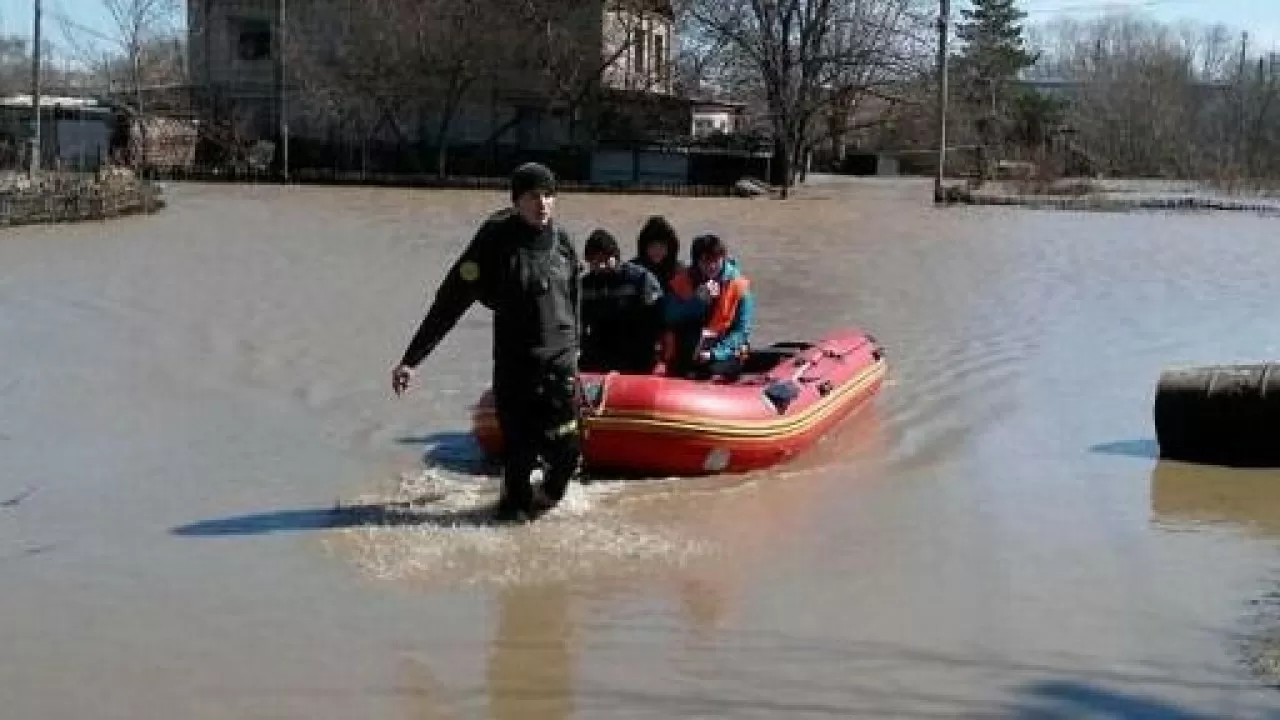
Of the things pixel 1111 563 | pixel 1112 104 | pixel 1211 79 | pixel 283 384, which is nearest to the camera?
pixel 1111 563

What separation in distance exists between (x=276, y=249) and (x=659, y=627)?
18.0 meters

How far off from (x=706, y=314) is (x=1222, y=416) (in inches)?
119

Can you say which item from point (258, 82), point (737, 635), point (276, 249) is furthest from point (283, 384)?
point (258, 82)

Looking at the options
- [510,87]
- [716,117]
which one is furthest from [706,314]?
[716,117]

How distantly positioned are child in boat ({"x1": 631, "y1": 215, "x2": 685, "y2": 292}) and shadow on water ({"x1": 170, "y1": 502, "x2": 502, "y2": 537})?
219 centimetres

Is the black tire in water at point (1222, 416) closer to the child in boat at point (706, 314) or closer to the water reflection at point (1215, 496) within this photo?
the water reflection at point (1215, 496)

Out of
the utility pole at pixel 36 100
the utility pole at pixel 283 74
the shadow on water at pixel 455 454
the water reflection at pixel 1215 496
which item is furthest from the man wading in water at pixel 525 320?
the utility pole at pixel 283 74

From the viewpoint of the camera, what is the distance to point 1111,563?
24.3 feet

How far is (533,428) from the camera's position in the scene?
7523 mm

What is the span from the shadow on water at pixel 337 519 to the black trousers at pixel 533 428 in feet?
0.63

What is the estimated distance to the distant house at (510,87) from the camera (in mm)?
47625

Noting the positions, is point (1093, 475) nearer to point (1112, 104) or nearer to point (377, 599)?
point (377, 599)

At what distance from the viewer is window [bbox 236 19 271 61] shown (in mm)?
53062

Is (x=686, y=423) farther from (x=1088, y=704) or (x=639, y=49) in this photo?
(x=639, y=49)
